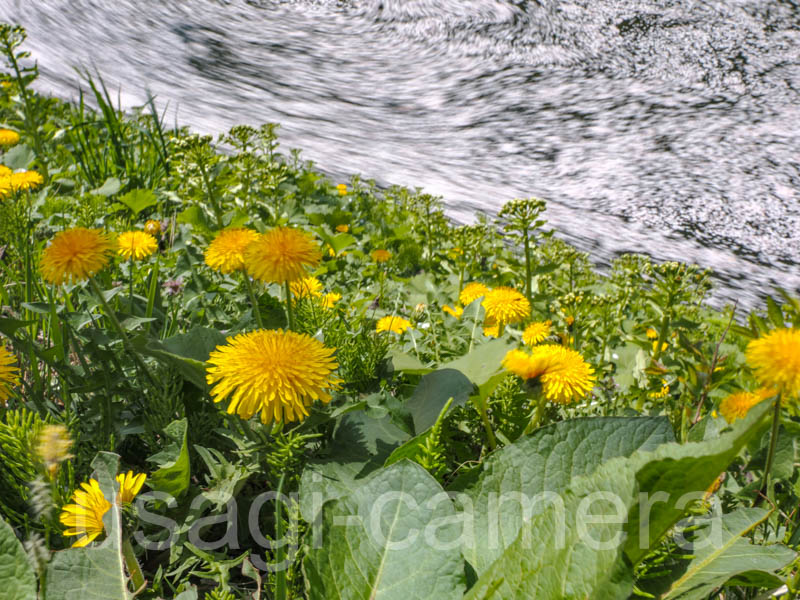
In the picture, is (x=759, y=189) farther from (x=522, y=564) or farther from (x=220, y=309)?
(x=522, y=564)

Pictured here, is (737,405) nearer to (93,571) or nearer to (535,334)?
(535,334)

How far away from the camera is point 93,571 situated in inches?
36.5

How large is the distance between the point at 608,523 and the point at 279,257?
2.48 ft

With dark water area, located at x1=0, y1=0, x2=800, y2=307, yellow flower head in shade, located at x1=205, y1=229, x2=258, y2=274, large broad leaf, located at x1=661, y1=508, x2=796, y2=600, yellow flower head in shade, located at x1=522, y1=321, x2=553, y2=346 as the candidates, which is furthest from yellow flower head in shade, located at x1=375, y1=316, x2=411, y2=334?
dark water area, located at x1=0, y1=0, x2=800, y2=307

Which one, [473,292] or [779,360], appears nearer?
[779,360]

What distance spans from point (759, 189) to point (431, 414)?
208 inches

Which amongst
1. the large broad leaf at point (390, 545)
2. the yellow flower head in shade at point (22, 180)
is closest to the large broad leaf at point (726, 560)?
the large broad leaf at point (390, 545)

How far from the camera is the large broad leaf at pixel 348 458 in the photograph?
3.35 ft

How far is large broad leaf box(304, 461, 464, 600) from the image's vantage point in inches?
33.9

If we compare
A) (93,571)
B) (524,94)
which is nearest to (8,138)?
(93,571)

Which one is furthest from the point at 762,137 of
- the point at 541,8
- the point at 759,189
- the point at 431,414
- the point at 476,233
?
the point at 431,414

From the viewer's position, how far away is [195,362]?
3.54 feet

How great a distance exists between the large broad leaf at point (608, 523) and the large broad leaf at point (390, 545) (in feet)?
0.23

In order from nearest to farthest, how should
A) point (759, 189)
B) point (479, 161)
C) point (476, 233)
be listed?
point (476, 233) < point (759, 189) < point (479, 161)
